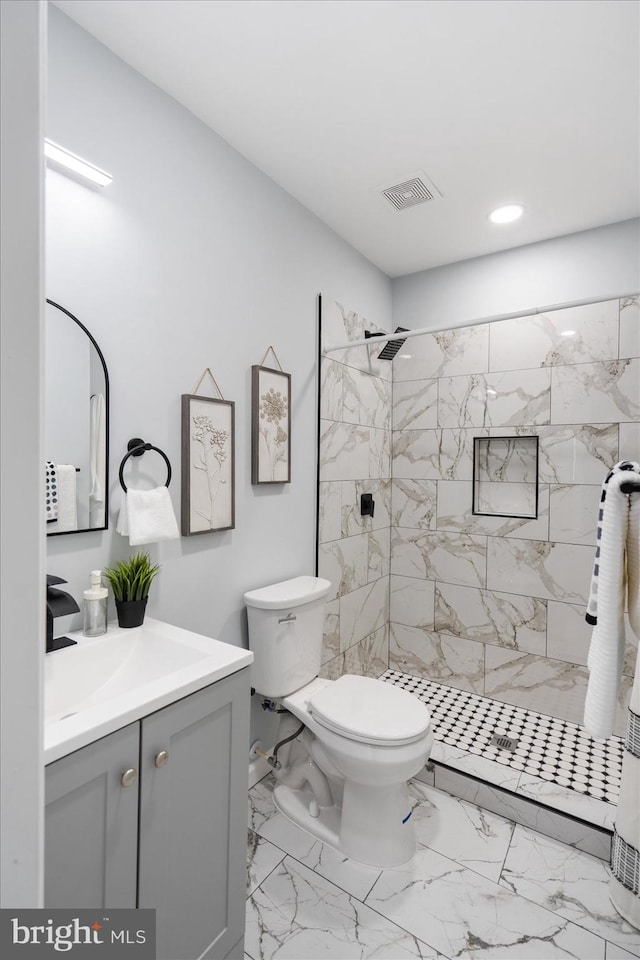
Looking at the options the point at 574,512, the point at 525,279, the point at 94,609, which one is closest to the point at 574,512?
the point at 574,512

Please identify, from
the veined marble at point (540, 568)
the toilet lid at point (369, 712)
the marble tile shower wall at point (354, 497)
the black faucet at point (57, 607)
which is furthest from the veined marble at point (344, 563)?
the black faucet at point (57, 607)

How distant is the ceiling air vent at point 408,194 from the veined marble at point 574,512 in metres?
1.56

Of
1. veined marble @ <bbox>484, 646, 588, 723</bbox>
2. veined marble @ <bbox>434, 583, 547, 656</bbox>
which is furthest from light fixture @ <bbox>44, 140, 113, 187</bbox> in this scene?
veined marble @ <bbox>484, 646, 588, 723</bbox>

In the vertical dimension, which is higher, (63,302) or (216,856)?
(63,302)

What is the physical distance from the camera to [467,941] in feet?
4.47

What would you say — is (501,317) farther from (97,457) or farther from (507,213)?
(97,457)

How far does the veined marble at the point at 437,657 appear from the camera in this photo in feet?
8.79

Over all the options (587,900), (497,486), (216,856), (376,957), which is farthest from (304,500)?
(587,900)

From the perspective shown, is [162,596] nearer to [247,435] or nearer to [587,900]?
[247,435]

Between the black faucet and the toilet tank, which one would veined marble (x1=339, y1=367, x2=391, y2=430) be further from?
the black faucet

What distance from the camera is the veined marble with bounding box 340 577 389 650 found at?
254cm

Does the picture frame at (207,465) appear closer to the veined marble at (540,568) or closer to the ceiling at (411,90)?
the ceiling at (411,90)

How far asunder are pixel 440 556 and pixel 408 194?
74.8 inches

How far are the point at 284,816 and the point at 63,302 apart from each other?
1.99 metres
